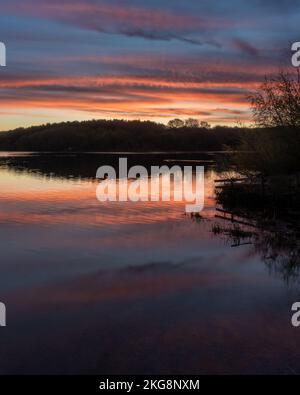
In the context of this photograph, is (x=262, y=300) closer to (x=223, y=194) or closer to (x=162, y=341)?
(x=162, y=341)

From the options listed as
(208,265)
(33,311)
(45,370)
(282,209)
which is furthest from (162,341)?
(282,209)

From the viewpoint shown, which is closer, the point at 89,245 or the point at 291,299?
the point at 291,299

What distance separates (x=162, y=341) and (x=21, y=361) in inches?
118

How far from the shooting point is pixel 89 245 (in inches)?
806

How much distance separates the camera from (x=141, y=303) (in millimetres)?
12875

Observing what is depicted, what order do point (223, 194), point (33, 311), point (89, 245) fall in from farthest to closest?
point (223, 194) → point (89, 245) → point (33, 311)

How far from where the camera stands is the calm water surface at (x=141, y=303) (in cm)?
927

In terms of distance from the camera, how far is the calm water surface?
9.27 metres

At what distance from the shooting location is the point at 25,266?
55.2 feet
